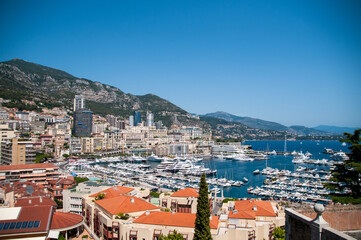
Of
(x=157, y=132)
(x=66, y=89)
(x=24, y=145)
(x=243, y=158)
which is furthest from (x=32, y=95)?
(x=243, y=158)

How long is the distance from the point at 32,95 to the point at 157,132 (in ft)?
173

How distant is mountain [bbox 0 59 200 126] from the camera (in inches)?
4176

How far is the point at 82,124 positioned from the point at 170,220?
277 ft

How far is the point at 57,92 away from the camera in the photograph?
140m

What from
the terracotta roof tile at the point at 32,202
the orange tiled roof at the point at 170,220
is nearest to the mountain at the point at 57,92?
the terracotta roof tile at the point at 32,202

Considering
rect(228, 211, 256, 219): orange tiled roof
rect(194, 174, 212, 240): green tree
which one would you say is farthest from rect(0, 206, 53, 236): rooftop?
rect(228, 211, 256, 219): orange tiled roof

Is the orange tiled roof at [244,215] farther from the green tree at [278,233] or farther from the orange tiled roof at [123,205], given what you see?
the orange tiled roof at [123,205]

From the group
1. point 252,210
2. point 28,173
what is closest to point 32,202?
point 28,173

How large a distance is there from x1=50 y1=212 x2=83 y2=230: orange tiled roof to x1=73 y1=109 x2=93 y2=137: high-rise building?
77.3 m

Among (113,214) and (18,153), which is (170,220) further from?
(18,153)

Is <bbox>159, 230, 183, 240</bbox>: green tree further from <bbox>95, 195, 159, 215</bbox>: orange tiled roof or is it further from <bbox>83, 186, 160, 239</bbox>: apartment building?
<bbox>95, 195, 159, 215</bbox>: orange tiled roof

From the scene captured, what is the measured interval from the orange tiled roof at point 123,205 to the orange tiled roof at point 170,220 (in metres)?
1.23

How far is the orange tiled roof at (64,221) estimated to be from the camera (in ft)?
55.1

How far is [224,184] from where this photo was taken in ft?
144
